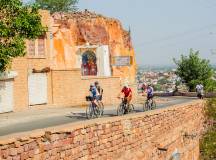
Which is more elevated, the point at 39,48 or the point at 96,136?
the point at 39,48

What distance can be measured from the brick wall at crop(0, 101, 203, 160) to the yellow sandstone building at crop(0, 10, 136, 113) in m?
10.1

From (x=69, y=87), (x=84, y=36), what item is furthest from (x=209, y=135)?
(x=84, y=36)

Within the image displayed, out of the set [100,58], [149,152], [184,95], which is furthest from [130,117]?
[184,95]

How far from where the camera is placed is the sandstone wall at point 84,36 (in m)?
39.2

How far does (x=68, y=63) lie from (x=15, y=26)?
1718 centimetres

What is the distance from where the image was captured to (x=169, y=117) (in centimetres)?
2059

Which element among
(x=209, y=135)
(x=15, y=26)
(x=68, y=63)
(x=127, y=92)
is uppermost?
(x=15, y=26)

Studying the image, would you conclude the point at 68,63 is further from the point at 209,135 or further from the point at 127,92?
the point at 127,92

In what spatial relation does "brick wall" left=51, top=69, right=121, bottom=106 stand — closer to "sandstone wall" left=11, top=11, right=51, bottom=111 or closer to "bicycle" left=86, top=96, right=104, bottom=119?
"sandstone wall" left=11, top=11, right=51, bottom=111

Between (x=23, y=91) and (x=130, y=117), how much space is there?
15149mm

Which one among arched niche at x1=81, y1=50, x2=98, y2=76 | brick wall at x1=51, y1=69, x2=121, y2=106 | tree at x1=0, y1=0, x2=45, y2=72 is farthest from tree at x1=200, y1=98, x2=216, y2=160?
arched niche at x1=81, y1=50, x2=98, y2=76

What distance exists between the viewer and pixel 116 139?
15.0 meters

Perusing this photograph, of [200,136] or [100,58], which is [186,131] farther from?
[100,58]

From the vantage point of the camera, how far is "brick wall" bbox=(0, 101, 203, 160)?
1120 cm
